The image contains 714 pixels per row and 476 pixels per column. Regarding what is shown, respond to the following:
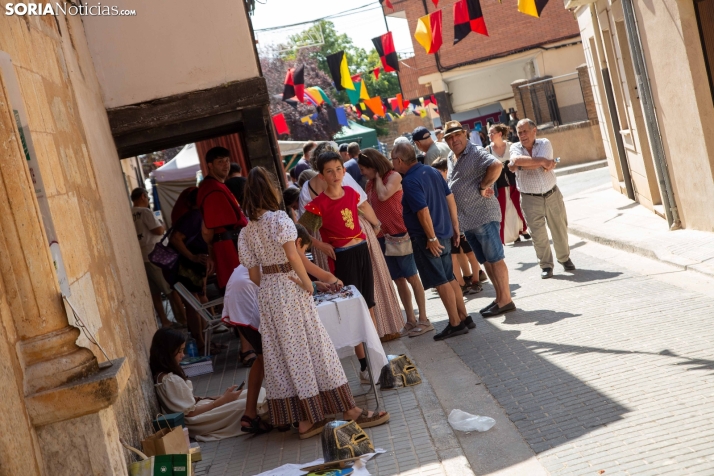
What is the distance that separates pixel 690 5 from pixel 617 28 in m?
3.66

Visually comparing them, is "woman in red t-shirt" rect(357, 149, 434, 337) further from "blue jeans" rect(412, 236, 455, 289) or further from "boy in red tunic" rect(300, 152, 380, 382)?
"boy in red tunic" rect(300, 152, 380, 382)

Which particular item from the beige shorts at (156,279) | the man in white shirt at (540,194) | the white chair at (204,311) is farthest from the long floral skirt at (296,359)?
the beige shorts at (156,279)

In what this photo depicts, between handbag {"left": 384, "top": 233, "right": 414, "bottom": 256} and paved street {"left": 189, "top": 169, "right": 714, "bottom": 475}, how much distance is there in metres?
0.89

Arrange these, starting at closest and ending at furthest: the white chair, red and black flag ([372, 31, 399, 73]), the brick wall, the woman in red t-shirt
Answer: the woman in red t-shirt
the white chair
red and black flag ([372, 31, 399, 73])
the brick wall

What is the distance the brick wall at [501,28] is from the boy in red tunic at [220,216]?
26.4m

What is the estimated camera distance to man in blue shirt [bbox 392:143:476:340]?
7.70 metres

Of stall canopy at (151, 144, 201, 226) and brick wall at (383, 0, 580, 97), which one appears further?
brick wall at (383, 0, 580, 97)

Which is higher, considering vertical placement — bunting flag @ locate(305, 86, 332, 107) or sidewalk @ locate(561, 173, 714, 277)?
bunting flag @ locate(305, 86, 332, 107)

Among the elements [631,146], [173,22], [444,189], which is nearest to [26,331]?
[444,189]

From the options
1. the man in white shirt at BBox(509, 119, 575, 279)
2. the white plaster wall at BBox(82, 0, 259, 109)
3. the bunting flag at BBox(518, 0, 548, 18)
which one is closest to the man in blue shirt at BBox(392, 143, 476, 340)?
the man in white shirt at BBox(509, 119, 575, 279)

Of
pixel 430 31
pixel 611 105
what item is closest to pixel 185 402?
pixel 611 105

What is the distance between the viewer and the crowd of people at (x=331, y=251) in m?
5.59

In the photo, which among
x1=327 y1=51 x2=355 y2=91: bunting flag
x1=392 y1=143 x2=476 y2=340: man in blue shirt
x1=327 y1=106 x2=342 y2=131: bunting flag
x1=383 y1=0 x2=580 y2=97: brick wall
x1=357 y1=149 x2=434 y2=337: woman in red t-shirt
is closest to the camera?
x1=392 y1=143 x2=476 y2=340: man in blue shirt

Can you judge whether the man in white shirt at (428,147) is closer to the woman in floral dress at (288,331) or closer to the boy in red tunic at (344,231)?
the boy in red tunic at (344,231)
